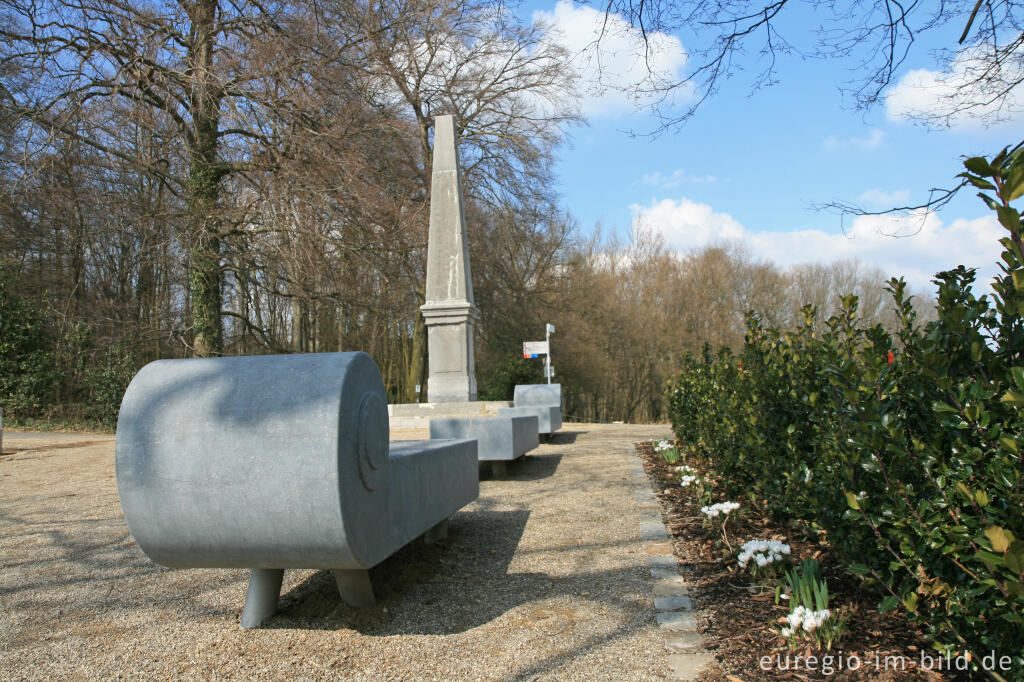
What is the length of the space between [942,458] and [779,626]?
98 centimetres

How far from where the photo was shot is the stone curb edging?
2.45 m

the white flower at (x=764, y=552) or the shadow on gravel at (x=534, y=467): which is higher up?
the white flower at (x=764, y=552)

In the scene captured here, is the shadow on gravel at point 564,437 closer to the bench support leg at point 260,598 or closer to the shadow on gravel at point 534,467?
the shadow on gravel at point 534,467

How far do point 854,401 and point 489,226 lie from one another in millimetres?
18932

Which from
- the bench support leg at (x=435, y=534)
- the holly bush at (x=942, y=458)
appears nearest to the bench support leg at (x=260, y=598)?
the bench support leg at (x=435, y=534)

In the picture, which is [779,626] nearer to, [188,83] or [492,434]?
[492,434]

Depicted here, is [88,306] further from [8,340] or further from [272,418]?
[272,418]

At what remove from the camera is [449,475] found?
390 cm

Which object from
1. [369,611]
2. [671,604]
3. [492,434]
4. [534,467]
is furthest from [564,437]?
[369,611]

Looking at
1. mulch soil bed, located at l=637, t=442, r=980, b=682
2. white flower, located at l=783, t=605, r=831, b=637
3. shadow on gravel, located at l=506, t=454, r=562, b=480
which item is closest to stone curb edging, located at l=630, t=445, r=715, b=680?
mulch soil bed, located at l=637, t=442, r=980, b=682

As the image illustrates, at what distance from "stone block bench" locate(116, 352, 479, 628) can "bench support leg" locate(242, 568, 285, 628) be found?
31 cm

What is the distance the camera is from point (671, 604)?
10.1 ft

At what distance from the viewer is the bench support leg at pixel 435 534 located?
425 centimetres

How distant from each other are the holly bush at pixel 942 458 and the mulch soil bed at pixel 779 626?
140 millimetres
